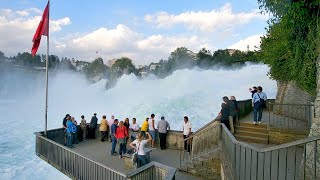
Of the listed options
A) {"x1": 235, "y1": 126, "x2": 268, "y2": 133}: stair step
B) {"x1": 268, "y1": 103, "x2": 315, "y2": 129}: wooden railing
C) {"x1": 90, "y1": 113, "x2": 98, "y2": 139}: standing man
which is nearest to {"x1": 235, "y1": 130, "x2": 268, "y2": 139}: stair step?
{"x1": 235, "y1": 126, "x2": 268, "y2": 133}: stair step

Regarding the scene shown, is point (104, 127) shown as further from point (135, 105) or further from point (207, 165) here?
point (135, 105)

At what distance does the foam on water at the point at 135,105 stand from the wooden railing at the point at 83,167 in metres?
12.3

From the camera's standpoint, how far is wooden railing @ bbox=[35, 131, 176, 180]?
7938mm

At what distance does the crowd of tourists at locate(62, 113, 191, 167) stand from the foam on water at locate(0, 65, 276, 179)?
10143 mm

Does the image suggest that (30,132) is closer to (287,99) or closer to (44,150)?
(44,150)

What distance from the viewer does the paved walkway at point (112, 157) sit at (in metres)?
11.8

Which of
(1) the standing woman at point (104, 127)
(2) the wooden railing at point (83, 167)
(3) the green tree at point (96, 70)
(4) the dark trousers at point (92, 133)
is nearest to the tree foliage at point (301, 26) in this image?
(2) the wooden railing at point (83, 167)

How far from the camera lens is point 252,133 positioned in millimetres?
12703

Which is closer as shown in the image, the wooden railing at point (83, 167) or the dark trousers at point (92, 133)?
the wooden railing at point (83, 167)

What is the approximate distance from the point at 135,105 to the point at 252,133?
122ft

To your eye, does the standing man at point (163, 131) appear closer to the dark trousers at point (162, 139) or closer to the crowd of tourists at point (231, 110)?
the dark trousers at point (162, 139)

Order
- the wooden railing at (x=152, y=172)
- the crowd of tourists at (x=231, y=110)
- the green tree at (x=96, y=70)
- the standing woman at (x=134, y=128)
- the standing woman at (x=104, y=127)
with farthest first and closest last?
the green tree at (x=96, y=70) < the standing woman at (x=104, y=127) < the standing woman at (x=134, y=128) < the crowd of tourists at (x=231, y=110) < the wooden railing at (x=152, y=172)

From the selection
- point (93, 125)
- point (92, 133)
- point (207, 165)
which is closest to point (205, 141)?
point (207, 165)

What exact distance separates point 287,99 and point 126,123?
41.2 ft
